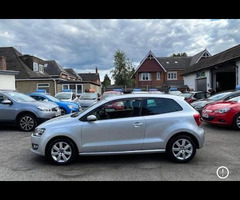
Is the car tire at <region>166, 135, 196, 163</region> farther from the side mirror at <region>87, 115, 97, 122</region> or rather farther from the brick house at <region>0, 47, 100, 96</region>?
the brick house at <region>0, 47, 100, 96</region>

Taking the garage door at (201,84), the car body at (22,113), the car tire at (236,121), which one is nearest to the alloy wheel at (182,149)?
the car tire at (236,121)

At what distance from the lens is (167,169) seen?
4.31 m

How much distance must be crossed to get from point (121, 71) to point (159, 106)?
142ft

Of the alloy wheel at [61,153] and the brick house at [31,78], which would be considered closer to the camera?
the alloy wheel at [61,153]

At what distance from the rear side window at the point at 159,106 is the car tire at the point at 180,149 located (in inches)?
26.0

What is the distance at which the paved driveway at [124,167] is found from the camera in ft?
13.1

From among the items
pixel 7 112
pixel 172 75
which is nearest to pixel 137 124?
pixel 7 112

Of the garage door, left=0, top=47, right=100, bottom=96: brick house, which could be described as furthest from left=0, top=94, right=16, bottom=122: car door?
the garage door

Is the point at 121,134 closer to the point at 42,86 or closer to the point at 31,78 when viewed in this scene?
the point at 42,86

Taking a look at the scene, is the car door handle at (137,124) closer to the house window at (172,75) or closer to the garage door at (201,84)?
the garage door at (201,84)

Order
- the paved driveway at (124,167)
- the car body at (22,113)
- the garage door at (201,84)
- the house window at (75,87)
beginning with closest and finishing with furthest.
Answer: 1. the paved driveway at (124,167)
2. the car body at (22,113)
3. the garage door at (201,84)
4. the house window at (75,87)

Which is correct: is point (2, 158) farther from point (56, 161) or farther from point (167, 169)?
point (167, 169)
